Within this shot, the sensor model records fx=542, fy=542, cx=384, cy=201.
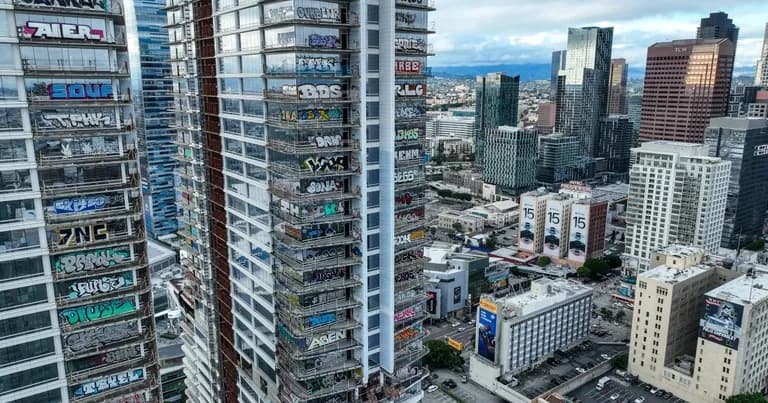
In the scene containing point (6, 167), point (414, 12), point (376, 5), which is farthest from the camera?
point (414, 12)

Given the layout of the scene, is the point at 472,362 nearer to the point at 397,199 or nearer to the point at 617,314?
the point at 617,314

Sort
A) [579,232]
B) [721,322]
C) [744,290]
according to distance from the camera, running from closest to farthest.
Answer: [721,322] < [744,290] < [579,232]

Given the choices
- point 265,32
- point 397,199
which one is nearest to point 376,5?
point 265,32

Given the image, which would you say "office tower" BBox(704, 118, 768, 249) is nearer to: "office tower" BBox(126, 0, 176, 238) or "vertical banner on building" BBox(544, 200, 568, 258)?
"vertical banner on building" BBox(544, 200, 568, 258)

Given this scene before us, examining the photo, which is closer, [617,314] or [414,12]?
[414,12]

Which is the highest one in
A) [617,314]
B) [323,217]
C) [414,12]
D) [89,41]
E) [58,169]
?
[414,12]

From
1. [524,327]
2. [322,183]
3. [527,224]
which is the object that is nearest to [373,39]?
[322,183]

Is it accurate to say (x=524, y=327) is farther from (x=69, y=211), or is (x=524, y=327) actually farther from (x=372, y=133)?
(x=69, y=211)

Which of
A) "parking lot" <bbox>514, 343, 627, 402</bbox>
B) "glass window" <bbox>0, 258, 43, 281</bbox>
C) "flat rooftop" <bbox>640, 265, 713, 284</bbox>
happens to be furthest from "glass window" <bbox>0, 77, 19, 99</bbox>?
"flat rooftop" <bbox>640, 265, 713, 284</bbox>
